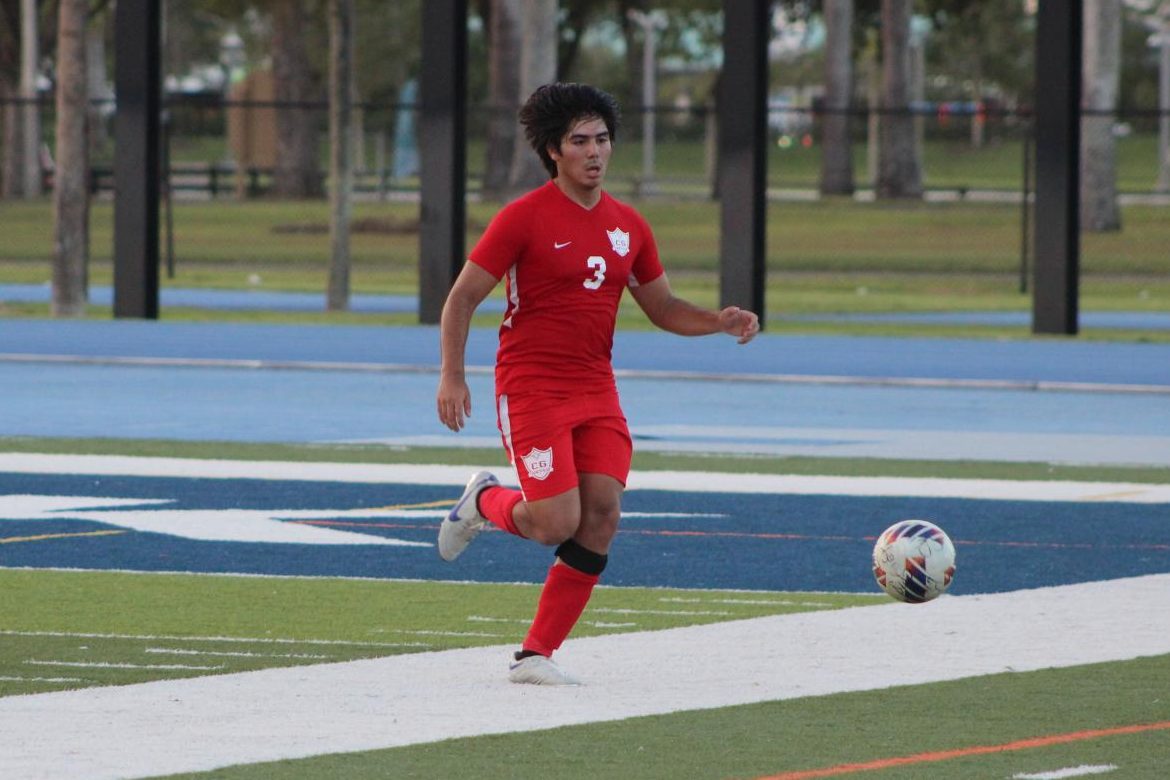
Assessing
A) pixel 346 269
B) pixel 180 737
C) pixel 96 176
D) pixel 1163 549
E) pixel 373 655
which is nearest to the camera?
pixel 180 737

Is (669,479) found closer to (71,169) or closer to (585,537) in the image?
(585,537)

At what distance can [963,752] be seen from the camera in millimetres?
7461

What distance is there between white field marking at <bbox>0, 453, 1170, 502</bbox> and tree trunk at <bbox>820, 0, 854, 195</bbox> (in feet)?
128

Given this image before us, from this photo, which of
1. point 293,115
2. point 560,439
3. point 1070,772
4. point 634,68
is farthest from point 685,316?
point 634,68

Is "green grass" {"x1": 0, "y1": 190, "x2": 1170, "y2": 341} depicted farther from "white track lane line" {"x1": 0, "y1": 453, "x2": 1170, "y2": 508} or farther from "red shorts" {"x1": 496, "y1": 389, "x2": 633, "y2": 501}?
"red shorts" {"x1": 496, "y1": 389, "x2": 633, "y2": 501}

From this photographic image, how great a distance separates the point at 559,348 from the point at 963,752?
1.95 m

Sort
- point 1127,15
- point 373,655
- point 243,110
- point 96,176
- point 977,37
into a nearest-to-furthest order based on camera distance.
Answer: point 373,655 → point 243,110 → point 96,176 → point 977,37 → point 1127,15

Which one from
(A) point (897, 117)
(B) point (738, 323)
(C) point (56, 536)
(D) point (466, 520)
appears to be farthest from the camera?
(A) point (897, 117)

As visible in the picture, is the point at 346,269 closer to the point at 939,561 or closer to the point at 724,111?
the point at 724,111

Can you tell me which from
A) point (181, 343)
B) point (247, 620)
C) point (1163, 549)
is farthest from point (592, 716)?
point (181, 343)

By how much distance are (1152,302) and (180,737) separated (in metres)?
28.8

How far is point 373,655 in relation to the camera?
9.11 meters

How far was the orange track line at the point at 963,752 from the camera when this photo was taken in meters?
7.15

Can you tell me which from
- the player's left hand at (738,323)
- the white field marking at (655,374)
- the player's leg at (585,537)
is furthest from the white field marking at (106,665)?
the white field marking at (655,374)
